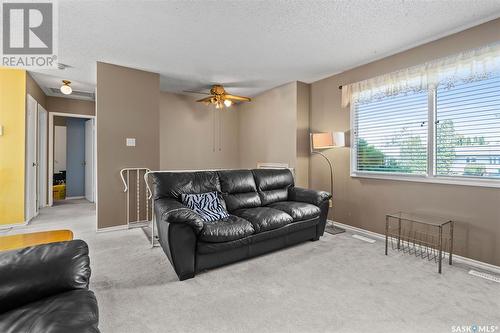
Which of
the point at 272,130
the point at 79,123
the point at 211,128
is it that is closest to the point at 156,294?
the point at 272,130

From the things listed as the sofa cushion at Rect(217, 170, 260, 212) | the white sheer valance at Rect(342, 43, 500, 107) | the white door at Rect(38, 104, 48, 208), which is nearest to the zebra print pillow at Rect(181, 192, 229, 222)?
the sofa cushion at Rect(217, 170, 260, 212)

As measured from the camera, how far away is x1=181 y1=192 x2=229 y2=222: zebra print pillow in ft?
9.16

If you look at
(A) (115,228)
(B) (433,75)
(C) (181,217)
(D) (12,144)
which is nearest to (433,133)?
(B) (433,75)

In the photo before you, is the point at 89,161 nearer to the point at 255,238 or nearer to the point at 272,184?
the point at 272,184

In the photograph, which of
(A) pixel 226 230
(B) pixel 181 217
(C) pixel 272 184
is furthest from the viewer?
(C) pixel 272 184

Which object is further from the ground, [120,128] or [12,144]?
[120,128]

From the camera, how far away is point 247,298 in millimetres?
2002

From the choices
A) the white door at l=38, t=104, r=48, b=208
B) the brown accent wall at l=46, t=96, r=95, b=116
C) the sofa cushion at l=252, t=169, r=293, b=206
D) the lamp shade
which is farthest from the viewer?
the brown accent wall at l=46, t=96, r=95, b=116

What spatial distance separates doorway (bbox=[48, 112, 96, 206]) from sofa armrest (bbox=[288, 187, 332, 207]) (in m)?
5.40

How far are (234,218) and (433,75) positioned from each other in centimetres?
284

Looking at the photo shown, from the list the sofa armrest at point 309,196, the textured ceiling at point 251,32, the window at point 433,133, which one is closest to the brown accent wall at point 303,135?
the textured ceiling at point 251,32

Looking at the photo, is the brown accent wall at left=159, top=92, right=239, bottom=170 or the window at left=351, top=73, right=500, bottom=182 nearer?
the window at left=351, top=73, right=500, bottom=182

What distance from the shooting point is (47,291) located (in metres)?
1.14

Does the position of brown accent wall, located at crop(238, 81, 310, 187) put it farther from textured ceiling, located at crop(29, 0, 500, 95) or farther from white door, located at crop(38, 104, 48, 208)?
white door, located at crop(38, 104, 48, 208)
